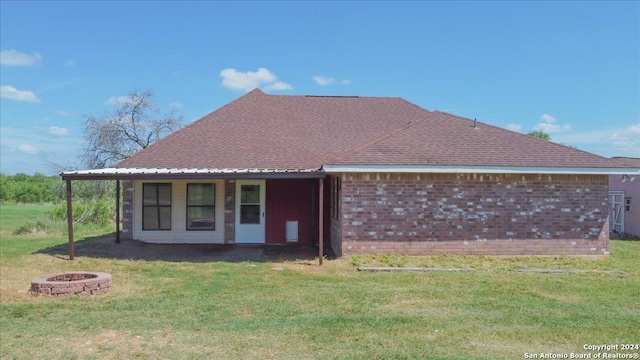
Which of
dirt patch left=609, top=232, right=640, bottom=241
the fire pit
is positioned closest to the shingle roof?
the fire pit

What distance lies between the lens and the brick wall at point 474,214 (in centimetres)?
1221

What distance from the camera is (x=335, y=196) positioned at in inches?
544

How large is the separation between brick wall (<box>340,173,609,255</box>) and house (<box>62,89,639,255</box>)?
3 centimetres

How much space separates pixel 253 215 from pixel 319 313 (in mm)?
8712

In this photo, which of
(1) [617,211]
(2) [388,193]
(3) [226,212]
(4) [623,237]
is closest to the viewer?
(2) [388,193]

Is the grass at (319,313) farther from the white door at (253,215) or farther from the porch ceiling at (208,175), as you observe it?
the white door at (253,215)

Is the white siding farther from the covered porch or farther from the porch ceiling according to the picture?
the porch ceiling

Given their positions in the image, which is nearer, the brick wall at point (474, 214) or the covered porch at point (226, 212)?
the brick wall at point (474, 214)

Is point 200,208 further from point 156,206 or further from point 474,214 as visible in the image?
point 474,214

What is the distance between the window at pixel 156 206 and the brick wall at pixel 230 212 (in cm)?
182

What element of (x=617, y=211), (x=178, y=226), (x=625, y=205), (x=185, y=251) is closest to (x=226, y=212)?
(x=178, y=226)

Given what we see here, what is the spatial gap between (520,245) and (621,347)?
A: 698 centimetres

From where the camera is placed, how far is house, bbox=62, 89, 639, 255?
1218 centimetres

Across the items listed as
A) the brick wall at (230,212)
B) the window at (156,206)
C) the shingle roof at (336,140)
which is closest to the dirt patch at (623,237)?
the shingle roof at (336,140)
